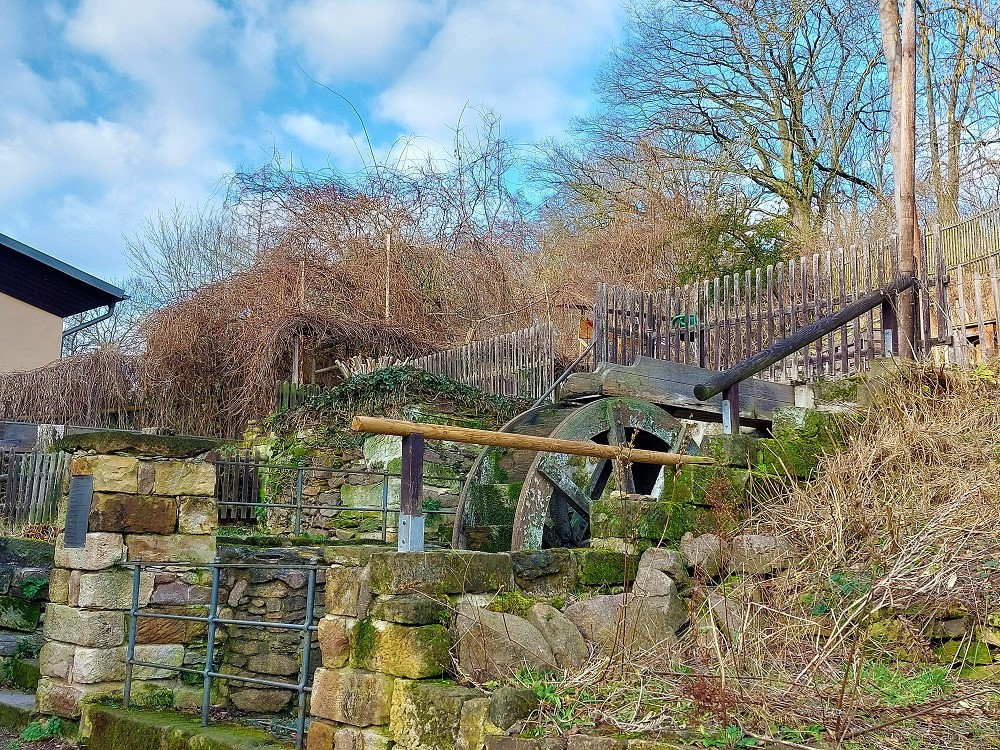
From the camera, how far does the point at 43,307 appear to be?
1994cm

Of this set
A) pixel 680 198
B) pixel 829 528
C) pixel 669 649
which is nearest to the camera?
pixel 669 649

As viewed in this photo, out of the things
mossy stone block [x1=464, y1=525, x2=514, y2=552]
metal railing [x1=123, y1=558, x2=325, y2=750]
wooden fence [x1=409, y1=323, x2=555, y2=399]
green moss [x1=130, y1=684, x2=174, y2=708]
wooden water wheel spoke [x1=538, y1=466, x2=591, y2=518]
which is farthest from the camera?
wooden fence [x1=409, y1=323, x2=555, y2=399]

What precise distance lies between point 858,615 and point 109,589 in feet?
15.2

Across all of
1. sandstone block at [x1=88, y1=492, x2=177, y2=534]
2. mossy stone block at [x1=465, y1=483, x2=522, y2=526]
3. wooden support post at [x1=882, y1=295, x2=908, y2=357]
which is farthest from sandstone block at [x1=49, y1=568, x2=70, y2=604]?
wooden support post at [x1=882, y1=295, x2=908, y2=357]

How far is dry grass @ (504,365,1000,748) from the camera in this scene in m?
3.21

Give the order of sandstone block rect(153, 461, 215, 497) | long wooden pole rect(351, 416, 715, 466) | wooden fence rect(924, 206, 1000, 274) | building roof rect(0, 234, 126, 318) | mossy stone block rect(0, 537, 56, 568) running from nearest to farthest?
long wooden pole rect(351, 416, 715, 466) → sandstone block rect(153, 461, 215, 497) → mossy stone block rect(0, 537, 56, 568) → wooden fence rect(924, 206, 1000, 274) → building roof rect(0, 234, 126, 318)

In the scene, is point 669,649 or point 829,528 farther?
point 829,528

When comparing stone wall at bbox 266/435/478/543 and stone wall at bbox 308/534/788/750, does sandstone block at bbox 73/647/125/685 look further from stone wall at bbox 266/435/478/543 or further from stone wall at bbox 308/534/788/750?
stone wall at bbox 266/435/478/543

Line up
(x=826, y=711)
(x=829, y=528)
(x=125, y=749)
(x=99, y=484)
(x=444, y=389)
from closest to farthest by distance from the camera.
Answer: (x=826, y=711) < (x=829, y=528) < (x=125, y=749) < (x=99, y=484) < (x=444, y=389)

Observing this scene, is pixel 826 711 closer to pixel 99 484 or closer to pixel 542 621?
pixel 542 621

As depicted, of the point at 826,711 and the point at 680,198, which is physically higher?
the point at 680,198

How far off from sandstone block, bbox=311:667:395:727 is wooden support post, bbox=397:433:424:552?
1.96 feet

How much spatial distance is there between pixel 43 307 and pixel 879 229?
668 inches

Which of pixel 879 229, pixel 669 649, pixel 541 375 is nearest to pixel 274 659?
pixel 669 649
